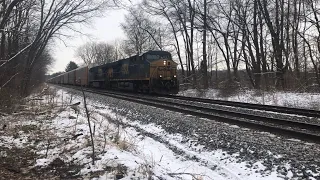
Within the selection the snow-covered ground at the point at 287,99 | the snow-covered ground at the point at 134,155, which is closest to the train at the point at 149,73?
the snow-covered ground at the point at 287,99

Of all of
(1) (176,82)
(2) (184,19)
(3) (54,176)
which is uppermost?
(2) (184,19)

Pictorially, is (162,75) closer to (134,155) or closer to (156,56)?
(156,56)

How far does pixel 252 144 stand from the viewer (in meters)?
6.57

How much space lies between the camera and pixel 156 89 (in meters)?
21.9

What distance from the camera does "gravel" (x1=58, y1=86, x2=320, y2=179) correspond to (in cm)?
508

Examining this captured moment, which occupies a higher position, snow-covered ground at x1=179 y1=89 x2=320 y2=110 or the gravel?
snow-covered ground at x1=179 y1=89 x2=320 y2=110

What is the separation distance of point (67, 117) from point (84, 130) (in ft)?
10.1

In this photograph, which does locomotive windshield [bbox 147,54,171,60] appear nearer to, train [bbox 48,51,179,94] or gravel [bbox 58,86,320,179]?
train [bbox 48,51,179,94]

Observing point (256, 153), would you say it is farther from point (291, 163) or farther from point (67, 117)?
point (67, 117)

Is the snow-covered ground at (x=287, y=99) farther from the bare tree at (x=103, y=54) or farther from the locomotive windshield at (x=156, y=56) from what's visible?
the bare tree at (x=103, y=54)

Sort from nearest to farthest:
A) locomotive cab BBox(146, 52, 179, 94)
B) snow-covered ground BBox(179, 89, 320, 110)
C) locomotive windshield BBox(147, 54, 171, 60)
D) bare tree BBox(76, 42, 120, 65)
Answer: snow-covered ground BBox(179, 89, 320, 110), locomotive cab BBox(146, 52, 179, 94), locomotive windshield BBox(147, 54, 171, 60), bare tree BBox(76, 42, 120, 65)

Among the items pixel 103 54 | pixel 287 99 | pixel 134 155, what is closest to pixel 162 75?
pixel 287 99

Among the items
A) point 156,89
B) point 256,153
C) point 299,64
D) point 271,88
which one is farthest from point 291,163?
point 299,64

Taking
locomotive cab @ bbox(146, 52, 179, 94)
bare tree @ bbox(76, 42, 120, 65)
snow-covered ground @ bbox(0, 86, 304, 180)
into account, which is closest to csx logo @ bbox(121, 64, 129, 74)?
locomotive cab @ bbox(146, 52, 179, 94)
